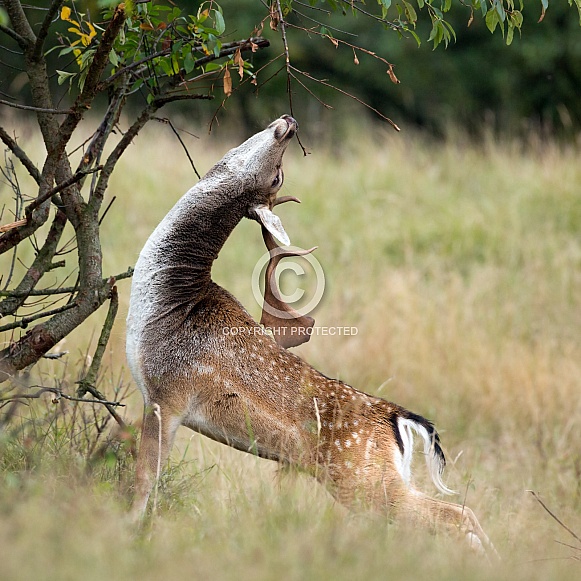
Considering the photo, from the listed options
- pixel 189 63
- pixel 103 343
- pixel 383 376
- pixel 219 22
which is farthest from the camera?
pixel 383 376

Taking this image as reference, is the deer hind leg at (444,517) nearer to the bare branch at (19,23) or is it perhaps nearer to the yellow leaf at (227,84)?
the yellow leaf at (227,84)

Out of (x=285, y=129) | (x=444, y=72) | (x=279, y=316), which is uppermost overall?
(x=444, y=72)

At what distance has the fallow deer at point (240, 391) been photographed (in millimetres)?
3967

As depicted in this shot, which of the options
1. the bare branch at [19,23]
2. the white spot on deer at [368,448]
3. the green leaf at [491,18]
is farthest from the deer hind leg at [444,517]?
the bare branch at [19,23]

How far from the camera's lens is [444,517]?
384cm

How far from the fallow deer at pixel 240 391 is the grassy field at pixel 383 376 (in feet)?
0.59

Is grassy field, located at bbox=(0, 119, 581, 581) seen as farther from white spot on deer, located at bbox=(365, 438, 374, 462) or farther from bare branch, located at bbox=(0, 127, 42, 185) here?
bare branch, located at bbox=(0, 127, 42, 185)

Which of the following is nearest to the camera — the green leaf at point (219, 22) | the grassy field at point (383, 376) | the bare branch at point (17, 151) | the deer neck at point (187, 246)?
the grassy field at point (383, 376)

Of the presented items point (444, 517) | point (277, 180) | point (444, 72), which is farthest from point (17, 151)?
point (444, 72)

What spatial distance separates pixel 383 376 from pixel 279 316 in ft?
12.8

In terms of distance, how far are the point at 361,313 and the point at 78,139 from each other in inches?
226

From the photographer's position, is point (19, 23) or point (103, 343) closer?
point (19, 23)

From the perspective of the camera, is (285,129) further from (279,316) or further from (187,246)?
(279,316)

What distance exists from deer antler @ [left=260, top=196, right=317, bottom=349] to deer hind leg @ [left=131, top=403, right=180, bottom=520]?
728 millimetres
